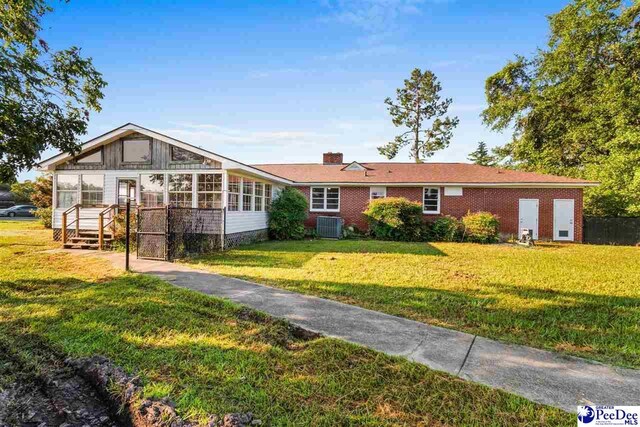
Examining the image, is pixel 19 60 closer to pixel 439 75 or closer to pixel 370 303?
pixel 370 303

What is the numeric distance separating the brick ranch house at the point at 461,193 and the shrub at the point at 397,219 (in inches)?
65.6

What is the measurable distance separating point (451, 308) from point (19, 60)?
339 inches

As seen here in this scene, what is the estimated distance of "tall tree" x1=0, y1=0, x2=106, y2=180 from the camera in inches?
233

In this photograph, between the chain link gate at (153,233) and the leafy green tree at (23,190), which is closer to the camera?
the chain link gate at (153,233)

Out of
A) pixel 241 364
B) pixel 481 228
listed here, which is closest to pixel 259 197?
pixel 481 228

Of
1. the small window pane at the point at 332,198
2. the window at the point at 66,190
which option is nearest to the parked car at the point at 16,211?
the window at the point at 66,190

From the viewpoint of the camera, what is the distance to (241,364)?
3.07 meters

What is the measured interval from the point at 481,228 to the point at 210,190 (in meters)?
11.9

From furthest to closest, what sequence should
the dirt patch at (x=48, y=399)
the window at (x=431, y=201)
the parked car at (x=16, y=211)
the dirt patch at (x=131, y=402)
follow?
the parked car at (x=16, y=211), the window at (x=431, y=201), the dirt patch at (x=48, y=399), the dirt patch at (x=131, y=402)

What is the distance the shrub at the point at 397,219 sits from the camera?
51.1 feet

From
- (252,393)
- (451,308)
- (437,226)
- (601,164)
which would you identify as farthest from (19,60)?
(601,164)

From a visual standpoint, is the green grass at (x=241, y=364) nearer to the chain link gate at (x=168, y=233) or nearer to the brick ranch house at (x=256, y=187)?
the chain link gate at (x=168, y=233)

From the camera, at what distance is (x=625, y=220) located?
1598 centimetres

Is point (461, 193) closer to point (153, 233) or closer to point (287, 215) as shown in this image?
point (287, 215)
